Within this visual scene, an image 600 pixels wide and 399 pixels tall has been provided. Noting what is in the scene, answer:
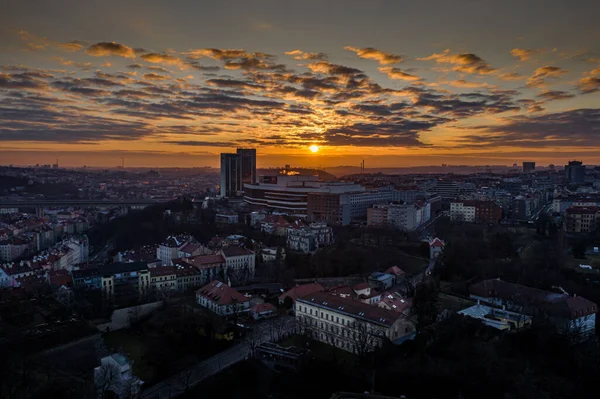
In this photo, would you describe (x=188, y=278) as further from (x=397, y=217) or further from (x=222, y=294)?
(x=397, y=217)

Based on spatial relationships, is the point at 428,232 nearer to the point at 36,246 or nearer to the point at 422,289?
the point at 422,289

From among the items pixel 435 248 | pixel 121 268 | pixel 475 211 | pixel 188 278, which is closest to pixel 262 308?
pixel 188 278

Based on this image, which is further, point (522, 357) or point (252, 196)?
point (252, 196)

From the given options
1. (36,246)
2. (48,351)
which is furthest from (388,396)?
(36,246)

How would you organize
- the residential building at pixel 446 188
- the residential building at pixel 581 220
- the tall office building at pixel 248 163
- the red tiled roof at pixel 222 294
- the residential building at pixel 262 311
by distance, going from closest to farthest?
the residential building at pixel 262 311 < the red tiled roof at pixel 222 294 < the residential building at pixel 581 220 < the residential building at pixel 446 188 < the tall office building at pixel 248 163

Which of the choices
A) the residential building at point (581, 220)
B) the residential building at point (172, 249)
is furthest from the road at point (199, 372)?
the residential building at point (581, 220)

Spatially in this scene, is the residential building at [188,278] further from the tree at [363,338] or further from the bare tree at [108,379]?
the bare tree at [108,379]

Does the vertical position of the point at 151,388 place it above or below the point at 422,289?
below
